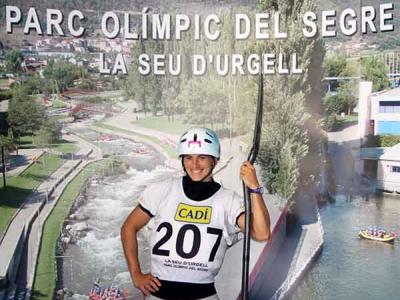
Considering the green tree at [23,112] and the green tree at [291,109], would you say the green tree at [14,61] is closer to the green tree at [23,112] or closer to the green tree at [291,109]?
the green tree at [23,112]

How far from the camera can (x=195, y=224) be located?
1897mm

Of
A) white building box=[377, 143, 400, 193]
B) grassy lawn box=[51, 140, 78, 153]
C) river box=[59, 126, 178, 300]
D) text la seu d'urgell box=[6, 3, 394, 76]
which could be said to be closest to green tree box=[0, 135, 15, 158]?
grassy lawn box=[51, 140, 78, 153]

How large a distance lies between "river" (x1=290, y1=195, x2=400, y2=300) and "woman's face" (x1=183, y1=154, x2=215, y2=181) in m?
1.19

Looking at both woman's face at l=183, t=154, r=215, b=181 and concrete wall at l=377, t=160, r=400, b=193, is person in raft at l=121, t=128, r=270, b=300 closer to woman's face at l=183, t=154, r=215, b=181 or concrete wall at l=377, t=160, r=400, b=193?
woman's face at l=183, t=154, r=215, b=181

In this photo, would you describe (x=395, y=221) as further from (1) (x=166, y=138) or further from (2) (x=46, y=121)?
(2) (x=46, y=121)

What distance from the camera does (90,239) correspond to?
9.21 feet

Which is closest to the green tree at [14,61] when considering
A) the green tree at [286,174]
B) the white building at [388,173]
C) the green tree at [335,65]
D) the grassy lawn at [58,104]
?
the grassy lawn at [58,104]

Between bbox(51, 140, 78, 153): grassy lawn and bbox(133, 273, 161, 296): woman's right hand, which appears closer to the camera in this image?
bbox(133, 273, 161, 296): woman's right hand

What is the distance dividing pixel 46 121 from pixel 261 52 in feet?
3.52

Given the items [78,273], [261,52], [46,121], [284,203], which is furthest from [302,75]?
[78,273]

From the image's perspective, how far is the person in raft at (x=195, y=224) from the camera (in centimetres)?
→ 190

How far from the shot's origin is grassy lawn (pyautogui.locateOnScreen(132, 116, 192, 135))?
2.84 m

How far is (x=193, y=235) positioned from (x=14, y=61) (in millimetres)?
1368

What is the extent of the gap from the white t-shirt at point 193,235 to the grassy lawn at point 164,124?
90 cm
